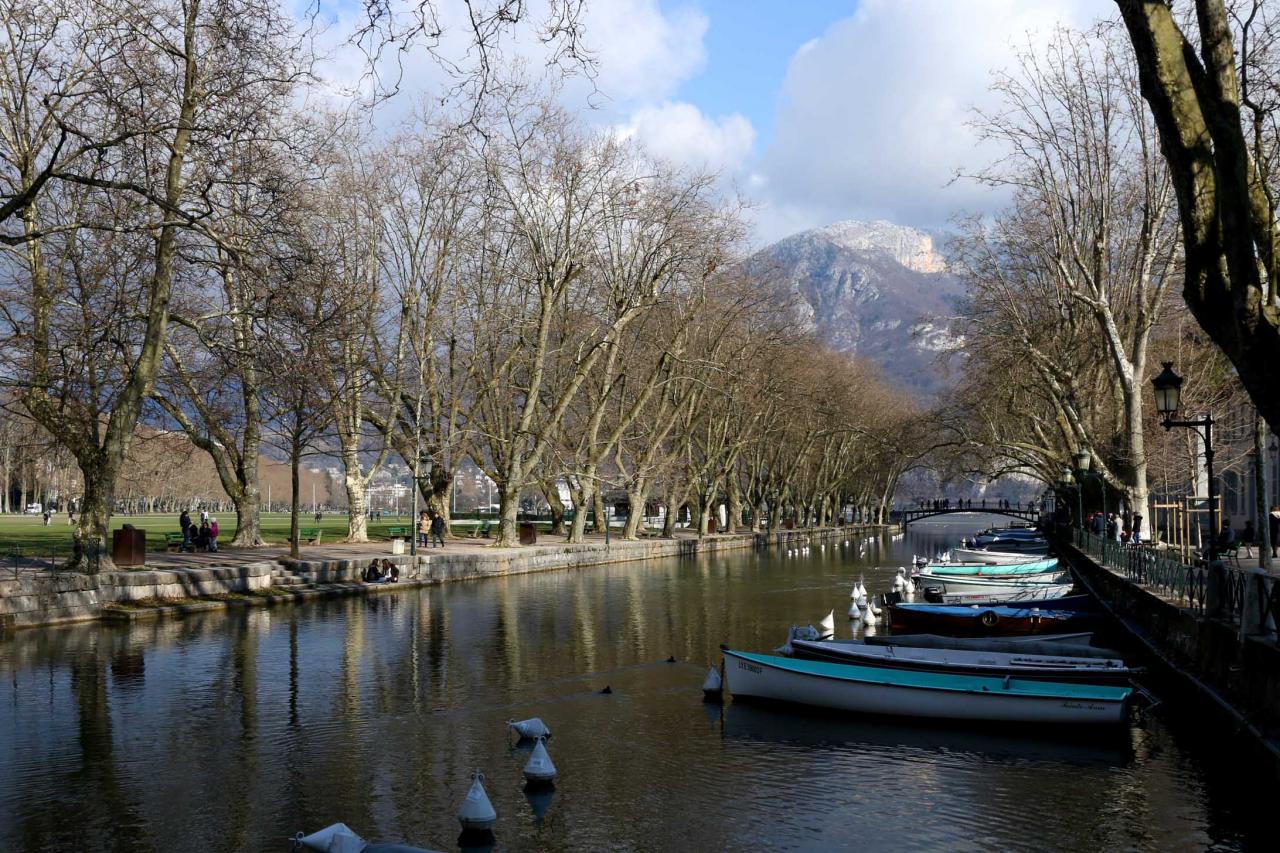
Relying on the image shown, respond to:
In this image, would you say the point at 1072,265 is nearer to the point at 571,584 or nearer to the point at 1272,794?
the point at 571,584

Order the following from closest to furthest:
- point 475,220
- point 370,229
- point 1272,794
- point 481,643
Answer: point 1272,794 < point 481,643 < point 370,229 < point 475,220

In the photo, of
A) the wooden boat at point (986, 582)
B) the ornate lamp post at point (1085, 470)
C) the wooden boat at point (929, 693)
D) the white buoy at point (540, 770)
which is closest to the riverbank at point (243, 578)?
the wooden boat at point (929, 693)

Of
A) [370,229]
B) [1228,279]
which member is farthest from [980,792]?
[370,229]

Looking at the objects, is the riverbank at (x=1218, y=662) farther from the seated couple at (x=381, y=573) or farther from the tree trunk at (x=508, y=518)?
the tree trunk at (x=508, y=518)

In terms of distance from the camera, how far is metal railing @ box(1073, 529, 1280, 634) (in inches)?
538

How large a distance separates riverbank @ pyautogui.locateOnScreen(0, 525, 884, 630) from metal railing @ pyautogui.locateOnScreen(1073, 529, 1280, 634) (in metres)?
21.4

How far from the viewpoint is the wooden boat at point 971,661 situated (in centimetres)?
1586

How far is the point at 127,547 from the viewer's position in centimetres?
2867

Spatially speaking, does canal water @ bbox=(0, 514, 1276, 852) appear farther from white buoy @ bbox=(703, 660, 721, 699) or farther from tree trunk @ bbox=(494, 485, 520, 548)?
tree trunk @ bbox=(494, 485, 520, 548)

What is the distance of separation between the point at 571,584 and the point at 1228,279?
31.1 metres

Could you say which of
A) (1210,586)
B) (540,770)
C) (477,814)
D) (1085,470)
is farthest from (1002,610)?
(1085,470)

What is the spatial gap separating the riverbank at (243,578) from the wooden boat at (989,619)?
1671cm

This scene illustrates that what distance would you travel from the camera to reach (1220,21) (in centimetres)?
1062

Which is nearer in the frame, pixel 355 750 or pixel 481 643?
pixel 355 750
